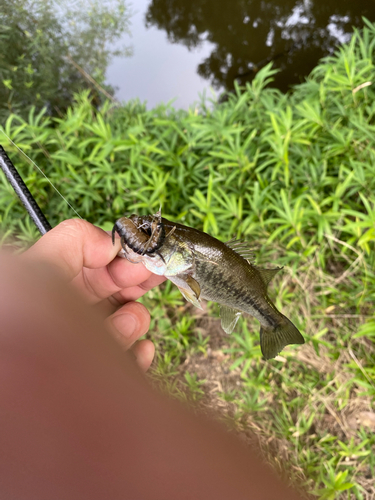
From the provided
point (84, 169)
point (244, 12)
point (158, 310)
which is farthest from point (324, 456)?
point (244, 12)

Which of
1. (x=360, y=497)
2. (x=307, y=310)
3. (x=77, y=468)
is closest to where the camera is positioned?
(x=77, y=468)

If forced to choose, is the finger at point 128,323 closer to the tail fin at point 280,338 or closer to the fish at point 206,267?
the fish at point 206,267

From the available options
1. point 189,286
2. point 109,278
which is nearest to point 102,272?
point 109,278

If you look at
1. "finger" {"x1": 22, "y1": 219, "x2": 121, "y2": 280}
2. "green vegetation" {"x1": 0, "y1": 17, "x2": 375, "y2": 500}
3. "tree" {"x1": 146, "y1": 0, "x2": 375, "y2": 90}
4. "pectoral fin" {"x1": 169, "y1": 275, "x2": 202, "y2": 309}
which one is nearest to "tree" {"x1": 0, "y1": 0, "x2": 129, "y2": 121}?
"tree" {"x1": 146, "y1": 0, "x2": 375, "y2": 90}

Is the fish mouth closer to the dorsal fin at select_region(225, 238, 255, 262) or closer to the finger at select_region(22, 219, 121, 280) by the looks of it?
the finger at select_region(22, 219, 121, 280)

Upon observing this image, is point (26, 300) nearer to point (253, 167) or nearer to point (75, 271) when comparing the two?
point (75, 271)

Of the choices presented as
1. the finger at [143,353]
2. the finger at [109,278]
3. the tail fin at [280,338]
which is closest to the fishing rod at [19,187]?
the finger at [109,278]
